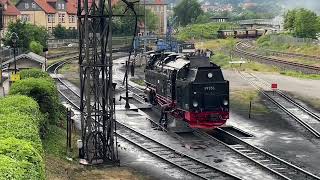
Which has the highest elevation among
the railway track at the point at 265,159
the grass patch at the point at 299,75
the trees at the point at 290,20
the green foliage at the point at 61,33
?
the trees at the point at 290,20

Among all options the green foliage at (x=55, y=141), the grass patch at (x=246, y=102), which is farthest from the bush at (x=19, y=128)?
the grass patch at (x=246, y=102)

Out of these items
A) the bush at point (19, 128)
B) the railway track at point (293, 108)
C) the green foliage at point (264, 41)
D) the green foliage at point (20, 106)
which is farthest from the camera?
the green foliage at point (264, 41)

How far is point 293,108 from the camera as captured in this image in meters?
35.5

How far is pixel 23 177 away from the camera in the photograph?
10273mm

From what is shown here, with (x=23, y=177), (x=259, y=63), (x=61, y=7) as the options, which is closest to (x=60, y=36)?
(x=61, y=7)

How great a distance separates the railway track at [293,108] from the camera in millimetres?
29812

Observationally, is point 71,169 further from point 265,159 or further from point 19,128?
point 265,159

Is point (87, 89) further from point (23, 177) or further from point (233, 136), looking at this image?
point (23, 177)

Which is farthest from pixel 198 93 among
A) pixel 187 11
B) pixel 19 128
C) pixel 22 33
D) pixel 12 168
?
pixel 187 11

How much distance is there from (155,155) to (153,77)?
10957mm

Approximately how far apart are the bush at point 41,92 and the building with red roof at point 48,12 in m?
79.6

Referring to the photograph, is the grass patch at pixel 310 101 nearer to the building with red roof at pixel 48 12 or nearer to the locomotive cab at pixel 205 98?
the locomotive cab at pixel 205 98

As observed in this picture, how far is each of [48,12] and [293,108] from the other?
77577 millimetres

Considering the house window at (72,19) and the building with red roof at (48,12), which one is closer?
the building with red roof at (48,12)
